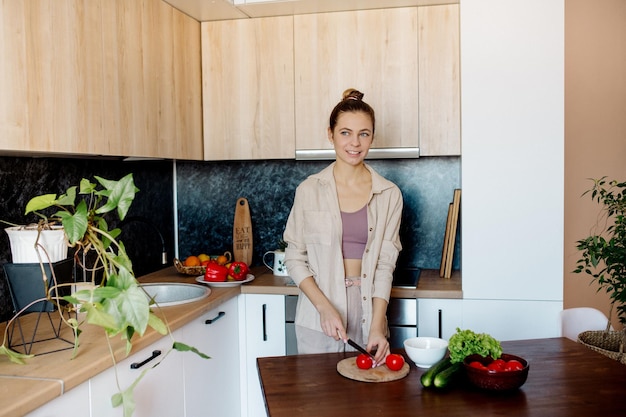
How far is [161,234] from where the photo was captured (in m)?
3.53

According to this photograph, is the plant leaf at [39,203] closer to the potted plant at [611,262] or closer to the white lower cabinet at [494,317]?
the white lower cabinet at [494,317]

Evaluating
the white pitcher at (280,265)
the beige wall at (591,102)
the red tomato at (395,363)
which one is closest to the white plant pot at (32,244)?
the red tomato at (395,363)

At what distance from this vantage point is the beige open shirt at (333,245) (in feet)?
8.15

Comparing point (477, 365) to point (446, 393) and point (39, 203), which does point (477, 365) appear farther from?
point (39, 203)

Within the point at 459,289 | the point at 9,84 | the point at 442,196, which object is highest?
the point at 9,84

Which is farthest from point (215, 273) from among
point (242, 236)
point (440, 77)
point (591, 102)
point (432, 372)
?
point (591, 102)

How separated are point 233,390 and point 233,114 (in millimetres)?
1419

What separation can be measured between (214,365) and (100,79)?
1.30 m

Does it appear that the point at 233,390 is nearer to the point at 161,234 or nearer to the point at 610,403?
the point at 161,234

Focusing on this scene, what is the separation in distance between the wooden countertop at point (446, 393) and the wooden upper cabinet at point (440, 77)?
1454 mm

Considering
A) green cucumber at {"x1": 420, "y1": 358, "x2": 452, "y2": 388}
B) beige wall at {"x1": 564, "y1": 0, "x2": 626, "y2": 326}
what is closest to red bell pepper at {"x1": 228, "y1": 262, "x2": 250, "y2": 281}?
green cucumber at {"x1": 420, "y1": 358, "x2": 452, "y2": 388}

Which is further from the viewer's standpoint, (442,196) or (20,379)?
(442,196)

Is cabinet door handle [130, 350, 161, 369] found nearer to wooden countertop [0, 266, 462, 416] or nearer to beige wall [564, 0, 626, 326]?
wooden countertop [0, 266, 462, 416]

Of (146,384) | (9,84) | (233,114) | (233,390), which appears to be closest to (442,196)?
(233,114)
